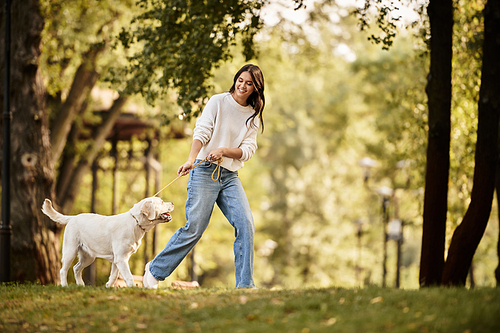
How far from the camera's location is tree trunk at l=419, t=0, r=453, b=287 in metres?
6.01

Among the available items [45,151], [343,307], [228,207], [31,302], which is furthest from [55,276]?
[343,307]

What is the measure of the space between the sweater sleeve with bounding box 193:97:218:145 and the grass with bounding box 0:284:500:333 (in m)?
1.62

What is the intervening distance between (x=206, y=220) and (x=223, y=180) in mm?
466

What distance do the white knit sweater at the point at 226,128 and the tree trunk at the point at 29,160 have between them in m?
4.04

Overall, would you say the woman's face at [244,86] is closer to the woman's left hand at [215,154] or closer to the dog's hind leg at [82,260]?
the woman's left hand at [215,154]

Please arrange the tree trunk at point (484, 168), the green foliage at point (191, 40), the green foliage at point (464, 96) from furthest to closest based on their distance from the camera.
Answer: the green foliage at point (464, 96) → the green foliage at point (191, 40) → the tree trunk at point (484, 168)

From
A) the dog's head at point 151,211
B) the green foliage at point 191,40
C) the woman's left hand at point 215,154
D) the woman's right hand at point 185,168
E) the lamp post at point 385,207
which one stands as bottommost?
the lamp post at point 385,207

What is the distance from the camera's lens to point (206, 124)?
17.6 ft

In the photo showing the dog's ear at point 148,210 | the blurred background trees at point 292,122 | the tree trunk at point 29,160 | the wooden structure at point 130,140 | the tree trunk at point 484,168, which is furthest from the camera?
the wooden structure at point 130,140

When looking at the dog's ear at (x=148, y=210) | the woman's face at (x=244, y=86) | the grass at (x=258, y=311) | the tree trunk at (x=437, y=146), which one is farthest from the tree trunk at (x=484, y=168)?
the dog's ear at (x=148, y=210)

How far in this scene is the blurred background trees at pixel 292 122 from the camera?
9.53m

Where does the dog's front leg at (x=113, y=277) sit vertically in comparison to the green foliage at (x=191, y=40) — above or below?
below

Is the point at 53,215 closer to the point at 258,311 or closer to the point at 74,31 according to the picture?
the point at 258,311

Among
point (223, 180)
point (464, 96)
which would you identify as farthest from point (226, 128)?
point (464, 96)
